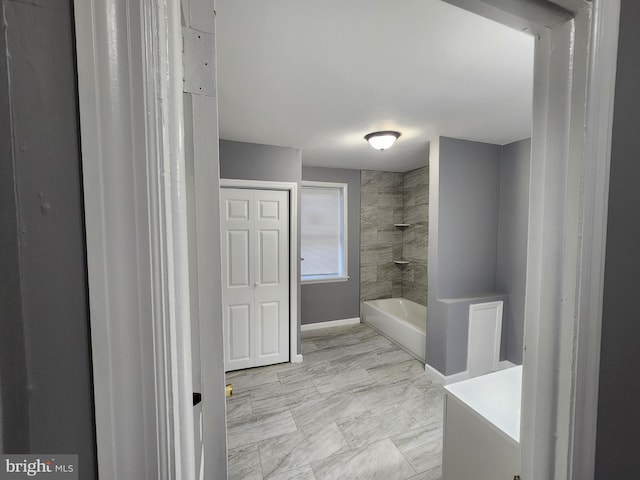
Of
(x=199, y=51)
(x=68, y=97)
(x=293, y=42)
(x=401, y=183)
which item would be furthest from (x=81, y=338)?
(x=401, y=183)

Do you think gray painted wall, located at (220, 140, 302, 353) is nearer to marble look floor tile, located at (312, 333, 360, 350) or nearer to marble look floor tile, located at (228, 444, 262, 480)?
marble look floor tile, located at (312, 333, 360, 350)

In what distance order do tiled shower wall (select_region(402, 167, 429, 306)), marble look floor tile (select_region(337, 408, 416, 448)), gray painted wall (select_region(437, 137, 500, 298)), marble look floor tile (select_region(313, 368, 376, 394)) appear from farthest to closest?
tiled shower wall (select_region(402, 167, 429, 306)), gray painted wall (select_region(437, 137, 500, 298)), marble look floor tile (select_region(313, 368, 376, 394)), marble look floor tile (select_region(337, 408, 416, 448))

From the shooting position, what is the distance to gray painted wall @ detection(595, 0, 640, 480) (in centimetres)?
63

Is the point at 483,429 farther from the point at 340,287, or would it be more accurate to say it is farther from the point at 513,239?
the point at 340,287

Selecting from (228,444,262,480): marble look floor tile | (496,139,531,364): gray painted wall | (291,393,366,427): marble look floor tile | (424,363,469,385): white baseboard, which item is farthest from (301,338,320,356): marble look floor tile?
(496,139,531,364): gray painted wall

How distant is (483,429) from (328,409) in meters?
1.48

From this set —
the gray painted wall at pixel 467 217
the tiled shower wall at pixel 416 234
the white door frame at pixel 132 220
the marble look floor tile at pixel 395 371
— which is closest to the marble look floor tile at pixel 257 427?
the marble look floor tile at pixel 395 371

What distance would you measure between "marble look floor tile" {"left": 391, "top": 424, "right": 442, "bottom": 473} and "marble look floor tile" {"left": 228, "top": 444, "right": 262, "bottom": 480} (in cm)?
96

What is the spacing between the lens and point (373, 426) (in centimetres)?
213

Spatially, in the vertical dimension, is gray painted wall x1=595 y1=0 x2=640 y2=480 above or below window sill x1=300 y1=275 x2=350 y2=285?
above

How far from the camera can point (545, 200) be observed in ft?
2.25

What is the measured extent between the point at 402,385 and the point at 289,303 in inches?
55.9

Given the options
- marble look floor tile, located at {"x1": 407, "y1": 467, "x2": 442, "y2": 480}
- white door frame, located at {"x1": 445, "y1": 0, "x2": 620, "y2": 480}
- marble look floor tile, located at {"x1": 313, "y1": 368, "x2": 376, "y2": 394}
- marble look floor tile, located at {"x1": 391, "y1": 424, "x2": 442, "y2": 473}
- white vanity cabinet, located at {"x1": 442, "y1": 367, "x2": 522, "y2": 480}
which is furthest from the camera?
marble look floor tile, located at {"x1": 313, "y1": 368, "x2": 376, "y2": 394}

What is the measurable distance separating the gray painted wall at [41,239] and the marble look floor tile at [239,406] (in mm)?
2342
